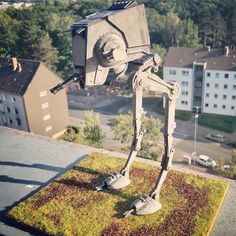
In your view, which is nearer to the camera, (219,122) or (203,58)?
(219,122)

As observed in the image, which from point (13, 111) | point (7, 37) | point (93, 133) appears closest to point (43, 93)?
point (13, 111)

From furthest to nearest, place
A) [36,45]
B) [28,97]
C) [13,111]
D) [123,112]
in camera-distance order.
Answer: [36,45]
[123,112]
[13,111]
[28,97]

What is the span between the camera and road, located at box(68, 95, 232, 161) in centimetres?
5050

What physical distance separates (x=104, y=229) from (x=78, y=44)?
950cm

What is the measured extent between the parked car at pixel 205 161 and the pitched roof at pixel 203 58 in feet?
66.2

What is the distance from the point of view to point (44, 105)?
4944 cm

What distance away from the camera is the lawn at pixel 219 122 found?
2263 inches

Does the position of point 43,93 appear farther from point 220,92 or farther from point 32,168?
point 220,92

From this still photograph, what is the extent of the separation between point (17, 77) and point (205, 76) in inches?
1294

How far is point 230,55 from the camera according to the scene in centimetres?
6003

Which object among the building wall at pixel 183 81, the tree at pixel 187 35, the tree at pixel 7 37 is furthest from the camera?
the tree at pixel 187 35

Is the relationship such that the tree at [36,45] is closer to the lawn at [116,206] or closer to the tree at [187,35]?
the tree at [187,35]

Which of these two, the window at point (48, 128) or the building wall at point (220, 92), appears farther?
the building wall at point (220, 92)

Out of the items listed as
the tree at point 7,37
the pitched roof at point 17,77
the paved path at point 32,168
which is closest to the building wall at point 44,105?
the pitched roof at point 17,77
